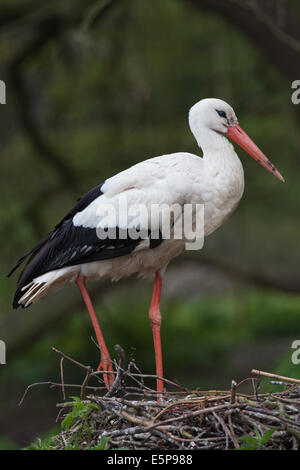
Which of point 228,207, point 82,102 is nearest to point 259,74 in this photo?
point 82,102

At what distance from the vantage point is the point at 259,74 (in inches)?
400

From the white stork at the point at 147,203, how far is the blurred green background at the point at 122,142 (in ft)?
10.1

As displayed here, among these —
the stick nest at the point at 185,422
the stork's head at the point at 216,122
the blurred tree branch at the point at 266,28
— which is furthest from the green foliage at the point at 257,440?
the blurred tree branch at the point at 266,28

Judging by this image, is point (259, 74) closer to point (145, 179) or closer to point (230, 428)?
point (145, 179)

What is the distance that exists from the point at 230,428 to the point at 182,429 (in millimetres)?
225

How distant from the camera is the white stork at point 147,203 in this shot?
206 inches

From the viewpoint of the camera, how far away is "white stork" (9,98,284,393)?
5.23m

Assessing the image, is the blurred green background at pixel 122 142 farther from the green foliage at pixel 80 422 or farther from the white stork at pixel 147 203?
the green foliage at pixel 80 422

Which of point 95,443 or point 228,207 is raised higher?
point 228,207

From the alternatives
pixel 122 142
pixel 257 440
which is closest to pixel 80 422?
pixel 257 440

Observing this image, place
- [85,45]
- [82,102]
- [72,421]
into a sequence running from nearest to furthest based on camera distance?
[72,421] < [85,45] < [82,102]

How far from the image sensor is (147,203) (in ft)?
17.1

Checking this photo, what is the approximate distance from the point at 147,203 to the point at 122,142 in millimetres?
5063

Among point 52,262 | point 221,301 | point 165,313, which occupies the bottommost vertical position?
point 221,301
